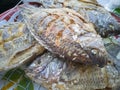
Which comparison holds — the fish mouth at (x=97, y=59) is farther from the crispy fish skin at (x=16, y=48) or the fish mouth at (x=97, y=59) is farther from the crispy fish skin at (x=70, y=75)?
the crispy fish skin at (x=16, y=48)

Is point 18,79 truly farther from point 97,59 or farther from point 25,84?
point 97,59

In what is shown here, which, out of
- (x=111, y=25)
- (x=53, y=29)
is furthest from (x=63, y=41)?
(x=111, y=25)

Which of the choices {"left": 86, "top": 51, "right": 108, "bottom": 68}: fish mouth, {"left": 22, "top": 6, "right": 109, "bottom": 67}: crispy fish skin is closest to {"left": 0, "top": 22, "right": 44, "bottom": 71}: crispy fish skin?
{"left": 22, "top": 6, "right": 109, "bottom": 67}: crispy fish skin

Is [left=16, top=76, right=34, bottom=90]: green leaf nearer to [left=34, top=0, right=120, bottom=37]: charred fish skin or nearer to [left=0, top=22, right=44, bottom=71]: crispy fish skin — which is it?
[left=0, top=22, right=44, bottom=71]: crispy fish skin

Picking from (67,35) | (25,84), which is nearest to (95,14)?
(67,35)

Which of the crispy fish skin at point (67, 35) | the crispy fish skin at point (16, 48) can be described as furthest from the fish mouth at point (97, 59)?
the crispy fish skin at point (16, 48)

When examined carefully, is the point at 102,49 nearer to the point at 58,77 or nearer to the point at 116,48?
the point at 58,77
